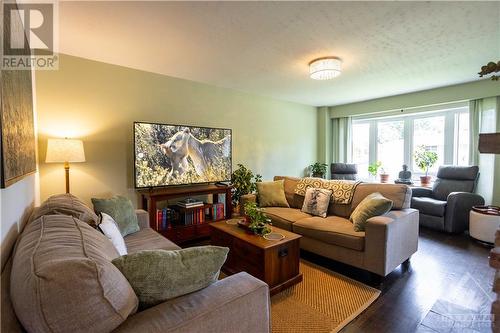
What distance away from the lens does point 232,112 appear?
4.22 meters

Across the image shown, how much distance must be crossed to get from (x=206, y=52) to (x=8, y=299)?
2.55m

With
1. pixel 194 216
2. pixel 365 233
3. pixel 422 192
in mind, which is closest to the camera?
pixel 365 233

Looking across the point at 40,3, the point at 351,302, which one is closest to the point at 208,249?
the point at 351,302

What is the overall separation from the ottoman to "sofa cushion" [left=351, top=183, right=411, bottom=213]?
1.32 metres

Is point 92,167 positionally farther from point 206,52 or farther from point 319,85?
point 319,85

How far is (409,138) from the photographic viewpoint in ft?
16.0

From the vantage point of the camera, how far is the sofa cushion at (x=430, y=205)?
3.64m

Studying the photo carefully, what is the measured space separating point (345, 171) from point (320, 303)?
3.73 metres

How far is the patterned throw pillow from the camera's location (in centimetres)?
308

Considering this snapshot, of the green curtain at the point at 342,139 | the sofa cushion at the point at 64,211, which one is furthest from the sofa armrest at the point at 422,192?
the sofa cushion at the point at 64,211

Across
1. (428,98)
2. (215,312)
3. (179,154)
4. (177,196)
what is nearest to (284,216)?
(177,196)

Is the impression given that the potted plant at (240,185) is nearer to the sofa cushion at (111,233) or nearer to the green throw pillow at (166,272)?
the sofa cushion at (111,233)

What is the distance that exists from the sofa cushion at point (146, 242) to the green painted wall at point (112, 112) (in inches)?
43.4

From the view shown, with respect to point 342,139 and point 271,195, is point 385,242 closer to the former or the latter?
point 271,195
